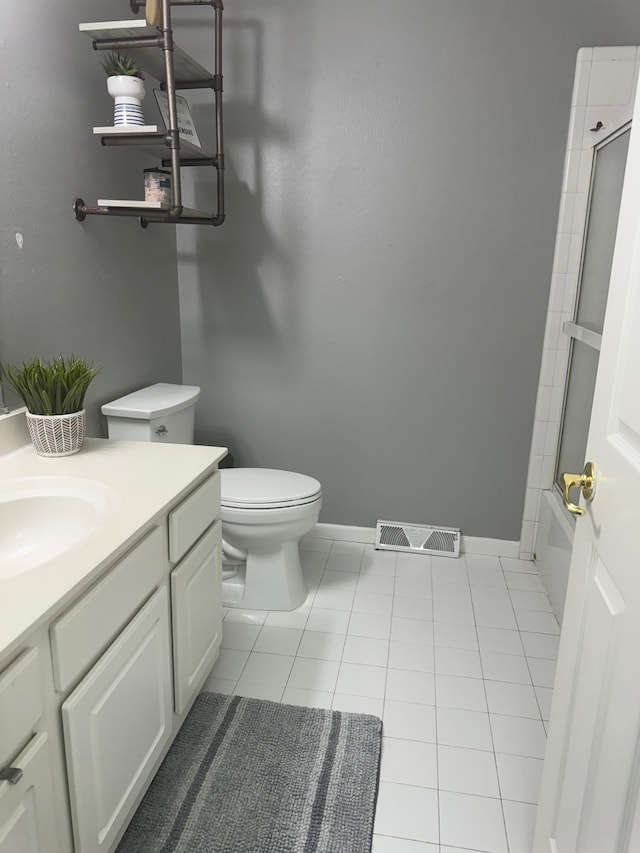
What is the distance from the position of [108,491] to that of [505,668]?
1451 mm

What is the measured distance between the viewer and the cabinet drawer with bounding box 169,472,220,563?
1.46 m

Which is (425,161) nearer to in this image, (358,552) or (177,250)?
(177,250)

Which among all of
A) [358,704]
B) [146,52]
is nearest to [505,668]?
[358,704]

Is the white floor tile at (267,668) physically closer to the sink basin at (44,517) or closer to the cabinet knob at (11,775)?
the sink basin at (44,517)

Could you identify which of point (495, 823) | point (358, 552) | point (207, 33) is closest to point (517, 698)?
point (495, 823)

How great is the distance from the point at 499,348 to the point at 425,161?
825 mm

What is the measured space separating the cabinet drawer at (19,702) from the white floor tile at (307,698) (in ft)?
3.46

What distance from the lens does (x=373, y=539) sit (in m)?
2.91

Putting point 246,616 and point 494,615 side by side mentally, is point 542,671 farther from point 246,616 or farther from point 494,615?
point 246,616

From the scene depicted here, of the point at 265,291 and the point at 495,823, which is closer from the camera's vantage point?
the point at 495,823

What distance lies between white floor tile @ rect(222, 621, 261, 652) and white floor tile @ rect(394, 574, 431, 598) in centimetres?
64

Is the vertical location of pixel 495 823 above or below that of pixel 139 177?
below

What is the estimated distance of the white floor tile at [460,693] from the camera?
1.89 m

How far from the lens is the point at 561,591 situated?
233 centimetres
